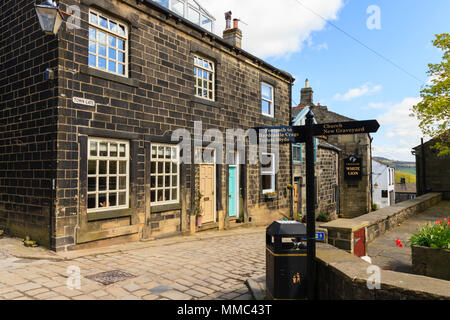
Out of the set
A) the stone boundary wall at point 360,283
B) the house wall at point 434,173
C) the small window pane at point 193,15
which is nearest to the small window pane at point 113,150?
the stone boundary wall at point 360,283

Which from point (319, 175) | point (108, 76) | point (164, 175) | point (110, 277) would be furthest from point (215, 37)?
point (319, 175)

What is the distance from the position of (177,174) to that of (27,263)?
4.81 meters

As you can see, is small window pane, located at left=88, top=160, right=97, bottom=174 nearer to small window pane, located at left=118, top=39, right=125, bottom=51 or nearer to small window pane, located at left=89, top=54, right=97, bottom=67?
small window pane, located at left=89, top=54, right=97, bottom=67

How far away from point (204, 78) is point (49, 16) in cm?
570

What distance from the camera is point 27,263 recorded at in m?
5.76

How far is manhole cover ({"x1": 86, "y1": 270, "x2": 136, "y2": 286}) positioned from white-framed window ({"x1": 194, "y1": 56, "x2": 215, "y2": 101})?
23.1 ft

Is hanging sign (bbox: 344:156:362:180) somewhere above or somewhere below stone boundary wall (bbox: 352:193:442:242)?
above

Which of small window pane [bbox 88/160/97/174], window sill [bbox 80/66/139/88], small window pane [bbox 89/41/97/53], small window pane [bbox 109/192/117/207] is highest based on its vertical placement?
small window pane [bbox 89/41/97/53]

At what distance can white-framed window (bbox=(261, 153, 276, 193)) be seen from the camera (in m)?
14.3

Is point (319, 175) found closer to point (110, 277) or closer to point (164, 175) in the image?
point (164, 175)

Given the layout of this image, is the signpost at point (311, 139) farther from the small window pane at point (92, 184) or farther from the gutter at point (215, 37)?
the gutter at point (215, 37)

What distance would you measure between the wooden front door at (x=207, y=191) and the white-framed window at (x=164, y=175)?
1.22 meters

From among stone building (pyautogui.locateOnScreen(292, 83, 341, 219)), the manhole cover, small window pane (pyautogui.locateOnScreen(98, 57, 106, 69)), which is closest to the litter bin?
the manhole cover
